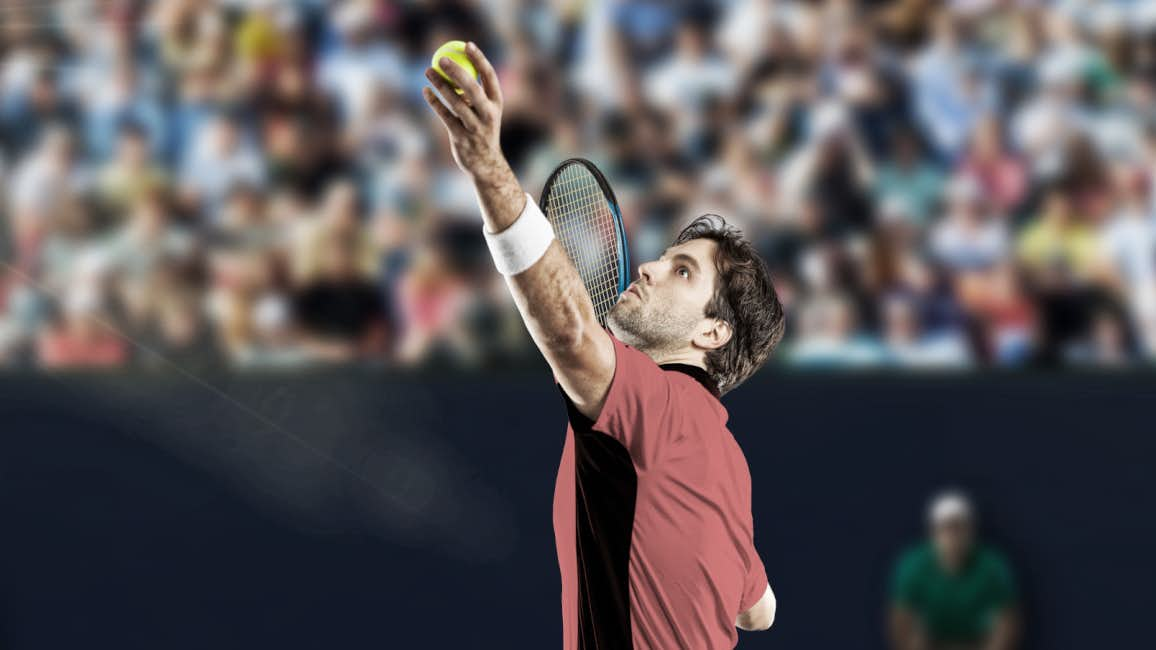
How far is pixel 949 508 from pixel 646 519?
3.85m

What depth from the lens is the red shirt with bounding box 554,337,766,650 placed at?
2742 millimetres

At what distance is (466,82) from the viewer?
7.84 ft

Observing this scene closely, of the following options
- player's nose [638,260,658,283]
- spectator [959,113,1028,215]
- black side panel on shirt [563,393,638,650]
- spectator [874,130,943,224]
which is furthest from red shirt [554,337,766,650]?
spectator [959,113,1028,215]

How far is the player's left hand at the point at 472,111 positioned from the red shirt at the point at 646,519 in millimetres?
465

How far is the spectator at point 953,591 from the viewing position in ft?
20.7

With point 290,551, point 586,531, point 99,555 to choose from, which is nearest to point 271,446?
point 290,551

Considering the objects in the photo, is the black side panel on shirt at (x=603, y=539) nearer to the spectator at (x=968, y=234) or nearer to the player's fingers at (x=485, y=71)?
the player's fingers at (x=485, y=71)

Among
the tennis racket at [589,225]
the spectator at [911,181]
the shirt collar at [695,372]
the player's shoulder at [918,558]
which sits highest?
the spectator at [911,181]

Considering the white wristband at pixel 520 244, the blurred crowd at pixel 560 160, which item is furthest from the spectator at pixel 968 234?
the white wristband at pixel 520 244

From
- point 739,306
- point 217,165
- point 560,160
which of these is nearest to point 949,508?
point 560,160

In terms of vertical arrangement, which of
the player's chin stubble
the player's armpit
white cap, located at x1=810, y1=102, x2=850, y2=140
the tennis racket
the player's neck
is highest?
white cap, located at x1=810, y1=102, x2=850, y2=140

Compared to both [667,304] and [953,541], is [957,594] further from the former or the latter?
[667,304]

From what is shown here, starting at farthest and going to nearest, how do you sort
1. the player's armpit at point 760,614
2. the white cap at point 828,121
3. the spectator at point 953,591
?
the white cap at point 828,121 < the spectator at point 953,591 < the player's armpit at point 760,614

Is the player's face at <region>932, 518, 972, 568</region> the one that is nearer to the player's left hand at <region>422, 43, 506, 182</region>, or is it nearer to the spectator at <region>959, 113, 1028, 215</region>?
the spectator at <region>959, 113, 1028, 215</region>
